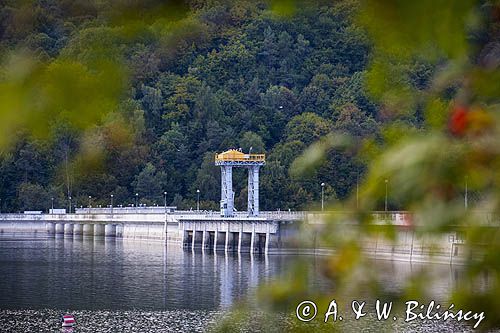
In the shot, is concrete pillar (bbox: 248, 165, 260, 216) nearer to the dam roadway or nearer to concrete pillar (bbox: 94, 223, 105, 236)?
the dam roadway

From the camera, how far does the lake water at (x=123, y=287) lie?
1249 inches

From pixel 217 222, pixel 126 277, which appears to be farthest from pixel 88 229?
pixel 126 277

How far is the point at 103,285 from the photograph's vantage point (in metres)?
43.7

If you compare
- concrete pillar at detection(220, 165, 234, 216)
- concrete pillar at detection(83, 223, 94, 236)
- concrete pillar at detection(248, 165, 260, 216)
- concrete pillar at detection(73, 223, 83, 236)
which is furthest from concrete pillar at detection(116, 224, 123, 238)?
concrete pillar at detection(248, 165, 260, 216)

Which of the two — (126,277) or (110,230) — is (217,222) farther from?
(110,230)

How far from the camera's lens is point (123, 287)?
4272 centimetres

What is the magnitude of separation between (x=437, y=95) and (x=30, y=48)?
3.20ft

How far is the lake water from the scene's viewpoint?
104ft

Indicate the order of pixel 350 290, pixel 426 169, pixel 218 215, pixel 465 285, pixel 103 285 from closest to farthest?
pixel 426 169 → pixel 465 285 → pixel 350 290 → pixel 103 285 → pixel 218 215

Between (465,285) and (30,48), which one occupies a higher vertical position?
(30,48)

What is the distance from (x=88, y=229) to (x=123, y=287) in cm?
5514

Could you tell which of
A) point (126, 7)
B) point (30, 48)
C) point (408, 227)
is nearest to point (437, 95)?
point (408, 227)

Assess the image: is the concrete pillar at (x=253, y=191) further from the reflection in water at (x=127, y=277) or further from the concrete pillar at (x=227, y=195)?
the reflection in water at (x=127, y=277)

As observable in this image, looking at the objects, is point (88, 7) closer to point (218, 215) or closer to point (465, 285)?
point (465, 285)
